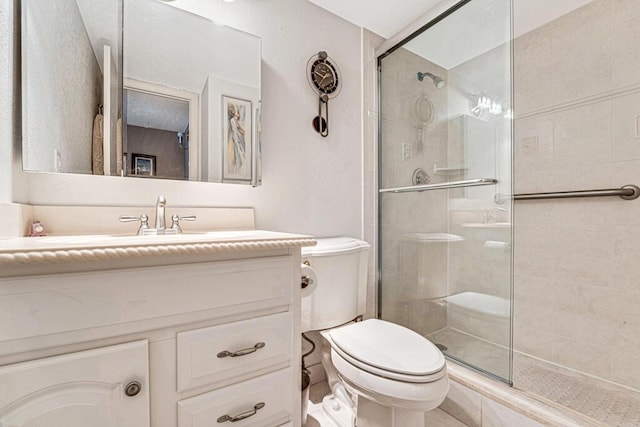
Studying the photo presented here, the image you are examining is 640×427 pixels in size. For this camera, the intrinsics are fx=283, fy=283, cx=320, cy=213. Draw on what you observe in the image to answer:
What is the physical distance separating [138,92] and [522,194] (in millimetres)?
2057

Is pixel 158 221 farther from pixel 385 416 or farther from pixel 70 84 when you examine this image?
→ pixel 385 416

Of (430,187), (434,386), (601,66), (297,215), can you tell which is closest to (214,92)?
(297,215)

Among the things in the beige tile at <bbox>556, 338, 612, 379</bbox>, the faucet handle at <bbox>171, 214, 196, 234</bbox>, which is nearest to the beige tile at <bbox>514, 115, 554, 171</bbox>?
the beige tile at <bbox>556, 338, 612, 379</bbox>

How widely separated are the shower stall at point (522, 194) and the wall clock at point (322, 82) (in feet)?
1.27

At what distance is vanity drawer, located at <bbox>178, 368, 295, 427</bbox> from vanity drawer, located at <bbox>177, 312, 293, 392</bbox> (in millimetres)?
31

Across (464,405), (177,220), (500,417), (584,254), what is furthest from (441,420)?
(177,220)

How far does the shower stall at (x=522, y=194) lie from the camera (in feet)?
4.32

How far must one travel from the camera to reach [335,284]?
1309 millimetres

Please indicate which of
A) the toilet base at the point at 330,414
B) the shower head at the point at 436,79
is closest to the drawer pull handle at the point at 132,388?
the toilet base at the point at 330,414

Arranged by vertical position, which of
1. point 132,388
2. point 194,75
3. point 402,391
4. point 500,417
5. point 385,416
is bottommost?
point 500,417

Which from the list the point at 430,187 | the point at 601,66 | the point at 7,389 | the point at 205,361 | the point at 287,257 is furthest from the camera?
the point at 430,187

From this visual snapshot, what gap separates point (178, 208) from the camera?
1.17 meters

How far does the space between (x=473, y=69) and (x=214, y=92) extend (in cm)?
127

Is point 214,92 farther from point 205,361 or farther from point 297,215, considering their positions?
point 205,361
